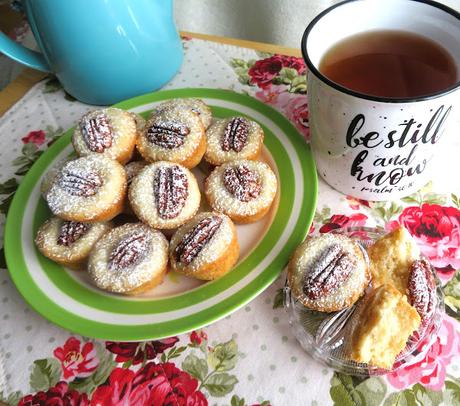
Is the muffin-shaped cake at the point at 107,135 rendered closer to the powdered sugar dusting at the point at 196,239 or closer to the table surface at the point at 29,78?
the powdered sugar dusting at the point at 196,239

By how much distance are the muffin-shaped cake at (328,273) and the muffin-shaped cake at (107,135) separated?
1.32 ft

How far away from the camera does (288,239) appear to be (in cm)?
76

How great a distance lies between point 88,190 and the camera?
2.61 feet

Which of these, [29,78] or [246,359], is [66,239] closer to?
[246,359]

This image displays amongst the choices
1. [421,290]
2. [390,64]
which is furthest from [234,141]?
[421,290]

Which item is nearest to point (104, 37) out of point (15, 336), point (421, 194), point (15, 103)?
point (15, 103)

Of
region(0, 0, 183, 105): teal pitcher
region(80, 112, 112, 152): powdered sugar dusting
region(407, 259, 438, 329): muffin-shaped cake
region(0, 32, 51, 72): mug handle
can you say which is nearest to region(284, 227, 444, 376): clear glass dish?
region(407, 259, 438, 329): muffin-shaped cake

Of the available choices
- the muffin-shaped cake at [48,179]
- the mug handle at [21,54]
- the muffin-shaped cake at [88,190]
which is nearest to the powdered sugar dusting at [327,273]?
the muffin-shaped cake at [88,190]

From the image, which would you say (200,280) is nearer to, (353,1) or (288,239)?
(288,239)

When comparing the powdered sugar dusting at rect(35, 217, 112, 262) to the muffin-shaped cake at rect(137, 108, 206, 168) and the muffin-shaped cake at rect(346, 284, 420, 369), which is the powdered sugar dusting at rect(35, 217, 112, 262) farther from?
the muffin-shaped cake at rect(346, 284, 420, 369)

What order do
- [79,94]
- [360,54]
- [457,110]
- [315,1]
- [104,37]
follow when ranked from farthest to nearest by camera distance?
1. [315,1]
2. [79,94]
3. [104,37]
4. [360,54]
5. [457,110]

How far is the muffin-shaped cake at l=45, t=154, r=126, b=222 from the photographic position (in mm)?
783

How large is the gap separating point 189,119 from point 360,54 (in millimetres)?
342

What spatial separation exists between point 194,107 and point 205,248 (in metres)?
0.36
